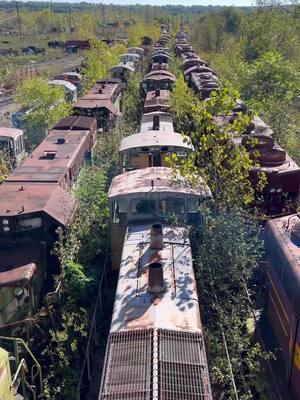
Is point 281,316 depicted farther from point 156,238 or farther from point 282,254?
point 156,238

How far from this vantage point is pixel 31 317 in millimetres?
10344

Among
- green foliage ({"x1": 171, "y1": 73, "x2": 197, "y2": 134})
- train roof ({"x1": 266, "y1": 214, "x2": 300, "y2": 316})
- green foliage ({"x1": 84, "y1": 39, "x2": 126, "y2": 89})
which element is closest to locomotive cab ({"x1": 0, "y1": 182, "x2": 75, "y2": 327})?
train roof ({"x1": 266, "y1": 214, "x2": 300, "y2": 316})

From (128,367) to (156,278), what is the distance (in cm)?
189

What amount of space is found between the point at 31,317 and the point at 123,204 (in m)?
3.36

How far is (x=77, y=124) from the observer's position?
20.1 metres

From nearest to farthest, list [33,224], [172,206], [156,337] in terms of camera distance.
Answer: [156,337]
[172,206]
[33,224]

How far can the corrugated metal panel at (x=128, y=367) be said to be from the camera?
673 cm

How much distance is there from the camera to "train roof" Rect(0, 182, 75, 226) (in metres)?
11.5

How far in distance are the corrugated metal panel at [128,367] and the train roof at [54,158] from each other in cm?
705

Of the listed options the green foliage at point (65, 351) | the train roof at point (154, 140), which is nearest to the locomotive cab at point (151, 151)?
the train roof at point (154, 140)

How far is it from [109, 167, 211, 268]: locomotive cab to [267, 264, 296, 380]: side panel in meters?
2.24

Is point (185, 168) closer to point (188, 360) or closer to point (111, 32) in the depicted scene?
point (188, 360)

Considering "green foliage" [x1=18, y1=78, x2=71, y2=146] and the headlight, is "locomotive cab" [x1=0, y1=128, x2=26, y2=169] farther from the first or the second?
the headlight

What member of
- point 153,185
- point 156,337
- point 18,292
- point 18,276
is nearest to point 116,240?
point 153,185
